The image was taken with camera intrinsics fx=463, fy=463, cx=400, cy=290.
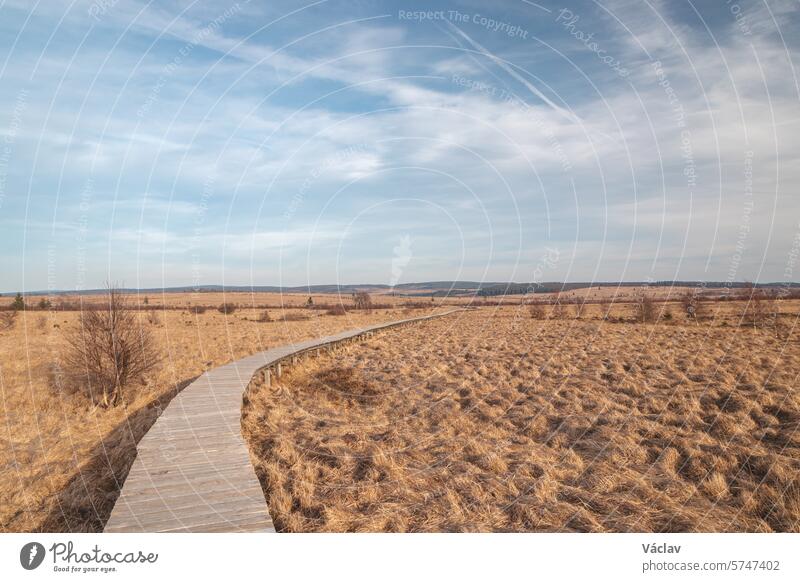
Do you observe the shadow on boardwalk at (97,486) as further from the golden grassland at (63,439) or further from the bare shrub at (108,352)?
the bare shrub at (108,352)

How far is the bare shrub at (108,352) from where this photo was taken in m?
13.5

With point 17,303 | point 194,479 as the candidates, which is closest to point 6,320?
point 17,303

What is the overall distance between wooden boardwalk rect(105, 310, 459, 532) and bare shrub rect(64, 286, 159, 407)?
394 cm

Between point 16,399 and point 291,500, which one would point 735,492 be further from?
point 16,399

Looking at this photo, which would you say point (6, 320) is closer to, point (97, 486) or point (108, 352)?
point (108, 352)

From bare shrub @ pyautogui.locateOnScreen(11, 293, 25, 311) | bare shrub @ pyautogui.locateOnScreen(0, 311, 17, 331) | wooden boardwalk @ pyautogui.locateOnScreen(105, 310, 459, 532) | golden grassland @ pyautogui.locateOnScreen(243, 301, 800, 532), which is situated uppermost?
bare shrub @ pyautogui.locateOnScreen(11, 293, 25, 311)

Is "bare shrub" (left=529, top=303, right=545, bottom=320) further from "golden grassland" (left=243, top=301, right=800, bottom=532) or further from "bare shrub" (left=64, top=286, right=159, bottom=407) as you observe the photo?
"bare shrub" (left=64, top=286, right=159, bottom=407)

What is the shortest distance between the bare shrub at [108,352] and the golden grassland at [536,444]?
3951mm

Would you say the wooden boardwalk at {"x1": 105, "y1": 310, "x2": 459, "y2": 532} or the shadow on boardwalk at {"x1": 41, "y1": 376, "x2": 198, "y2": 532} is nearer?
the wooden boardwalk at {"x1": 105, "y1": 310, "x2": 459, "y2": 532}

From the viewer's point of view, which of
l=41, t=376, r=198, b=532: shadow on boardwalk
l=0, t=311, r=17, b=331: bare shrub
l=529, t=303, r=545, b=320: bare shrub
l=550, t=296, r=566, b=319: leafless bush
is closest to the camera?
l=41, t=376, r=198, b=532: shadow on boardwalk

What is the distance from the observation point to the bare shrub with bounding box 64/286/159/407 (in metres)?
13.5

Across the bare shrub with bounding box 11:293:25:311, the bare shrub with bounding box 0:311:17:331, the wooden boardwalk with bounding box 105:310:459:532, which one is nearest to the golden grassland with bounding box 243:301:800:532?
the wooden boardwalk with bounding box 105:310:459:532

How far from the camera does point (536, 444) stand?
401 inches
